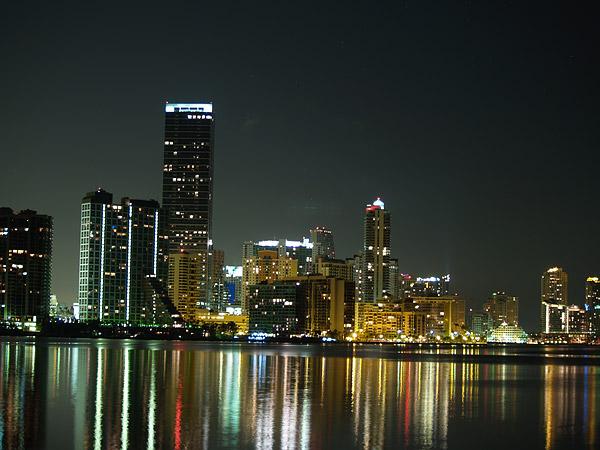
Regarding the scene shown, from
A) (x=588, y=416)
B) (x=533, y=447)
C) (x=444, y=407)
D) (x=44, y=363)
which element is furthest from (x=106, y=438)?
(x=44, y=363)

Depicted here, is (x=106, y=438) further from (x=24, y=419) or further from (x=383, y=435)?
(x=383, y=435)

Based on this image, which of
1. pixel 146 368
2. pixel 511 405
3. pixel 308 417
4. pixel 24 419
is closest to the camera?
pixel 24 419

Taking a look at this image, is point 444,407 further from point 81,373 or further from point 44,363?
point 44,363

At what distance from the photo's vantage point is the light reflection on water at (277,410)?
32938 millimetres

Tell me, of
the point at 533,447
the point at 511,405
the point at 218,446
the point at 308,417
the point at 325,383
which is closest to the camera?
the point at 218,446

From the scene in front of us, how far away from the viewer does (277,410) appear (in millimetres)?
42062

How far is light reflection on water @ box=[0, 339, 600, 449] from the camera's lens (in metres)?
32.9

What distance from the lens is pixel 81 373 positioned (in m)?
63.5

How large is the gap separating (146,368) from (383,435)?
40.2m

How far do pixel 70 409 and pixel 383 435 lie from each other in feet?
45.9

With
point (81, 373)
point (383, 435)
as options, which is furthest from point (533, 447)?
point (81, 373)

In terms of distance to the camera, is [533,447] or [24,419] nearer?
[533,447]

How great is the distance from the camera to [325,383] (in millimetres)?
61656

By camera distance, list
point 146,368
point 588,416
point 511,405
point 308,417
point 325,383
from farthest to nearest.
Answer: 1. point 146,368
2. point 325,383
3. point 511,405
4. point 588,416
5. point 308,417
